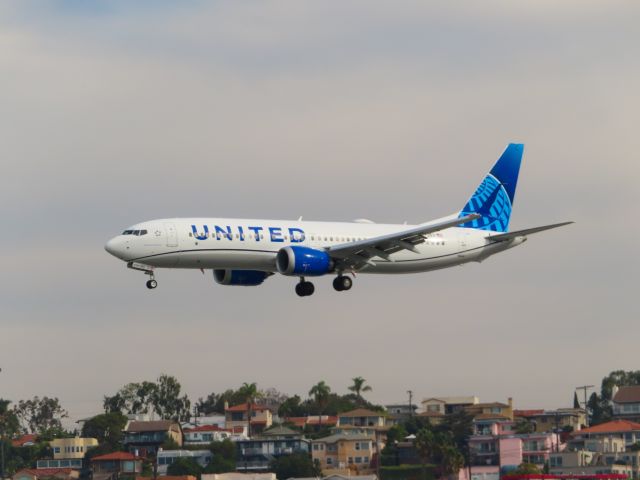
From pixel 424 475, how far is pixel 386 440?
26.4 m

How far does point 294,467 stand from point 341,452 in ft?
48.3

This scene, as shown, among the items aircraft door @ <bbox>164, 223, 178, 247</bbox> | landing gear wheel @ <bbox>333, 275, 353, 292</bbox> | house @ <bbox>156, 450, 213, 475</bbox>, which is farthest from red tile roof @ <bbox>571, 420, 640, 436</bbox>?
aircraft door @ <bbox>164, 223, 178, 247</bbox>

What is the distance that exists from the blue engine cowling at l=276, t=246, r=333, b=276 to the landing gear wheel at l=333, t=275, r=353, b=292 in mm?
5157

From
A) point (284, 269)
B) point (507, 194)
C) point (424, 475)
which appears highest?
point (507, 194)

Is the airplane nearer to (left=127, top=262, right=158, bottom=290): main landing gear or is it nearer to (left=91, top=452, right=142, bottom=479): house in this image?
(left=127, top=262, right=158, bottom=290): main landing gear

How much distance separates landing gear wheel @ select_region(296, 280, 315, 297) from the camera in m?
95.2

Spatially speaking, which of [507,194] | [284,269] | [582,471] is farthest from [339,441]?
[284,269]

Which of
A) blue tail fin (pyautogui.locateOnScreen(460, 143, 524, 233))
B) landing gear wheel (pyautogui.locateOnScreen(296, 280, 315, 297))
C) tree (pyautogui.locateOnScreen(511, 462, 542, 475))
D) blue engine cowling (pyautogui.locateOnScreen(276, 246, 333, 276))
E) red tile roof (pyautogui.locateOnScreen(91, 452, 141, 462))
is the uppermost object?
blue tail fin (pyautogui.locateOnScreen(460, 143, 524, 233))

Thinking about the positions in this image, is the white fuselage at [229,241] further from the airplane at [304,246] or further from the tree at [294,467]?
the tree at [294,467]

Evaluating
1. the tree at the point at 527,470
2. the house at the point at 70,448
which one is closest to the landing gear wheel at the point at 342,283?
the tree at the point at 527,470

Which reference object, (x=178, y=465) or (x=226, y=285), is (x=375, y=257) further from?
(x=178, y=465)

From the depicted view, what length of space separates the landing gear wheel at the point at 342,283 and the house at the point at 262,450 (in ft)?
269

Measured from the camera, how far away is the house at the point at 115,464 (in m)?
179

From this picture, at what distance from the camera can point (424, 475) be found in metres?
162
